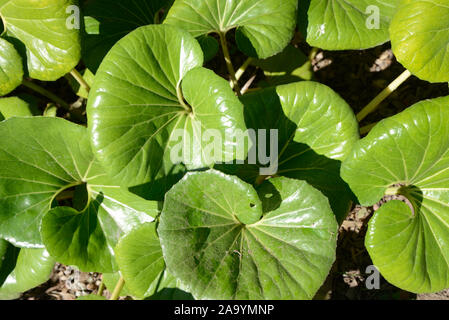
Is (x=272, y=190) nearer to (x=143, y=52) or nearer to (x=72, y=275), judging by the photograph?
(x=143, y=52)

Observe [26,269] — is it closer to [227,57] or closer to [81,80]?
[81,80]

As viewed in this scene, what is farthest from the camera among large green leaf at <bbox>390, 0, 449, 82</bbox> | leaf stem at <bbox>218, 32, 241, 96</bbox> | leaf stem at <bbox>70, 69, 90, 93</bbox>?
leaf stem at <bbox>70, 69, 90, 93</bbox>

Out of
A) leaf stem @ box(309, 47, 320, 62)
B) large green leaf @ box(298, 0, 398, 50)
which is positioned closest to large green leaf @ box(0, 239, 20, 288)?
large green leaf @ box(298, 0, 398, 50)

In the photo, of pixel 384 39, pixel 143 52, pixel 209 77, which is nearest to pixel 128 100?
pixel 143 52

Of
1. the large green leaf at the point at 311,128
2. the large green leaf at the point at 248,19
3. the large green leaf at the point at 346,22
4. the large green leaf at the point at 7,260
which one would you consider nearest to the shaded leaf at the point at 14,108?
the large green leaf at the point at 7,260

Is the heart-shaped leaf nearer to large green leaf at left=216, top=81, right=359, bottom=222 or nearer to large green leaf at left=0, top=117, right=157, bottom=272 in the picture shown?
large green leaf at left=0, top=117, right=157, bottom=272

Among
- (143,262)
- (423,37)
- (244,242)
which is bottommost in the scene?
(143,262)

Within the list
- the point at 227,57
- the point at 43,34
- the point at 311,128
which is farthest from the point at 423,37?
the point at 43,34

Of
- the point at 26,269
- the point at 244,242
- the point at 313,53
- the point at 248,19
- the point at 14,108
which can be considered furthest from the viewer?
the point at 313,53
